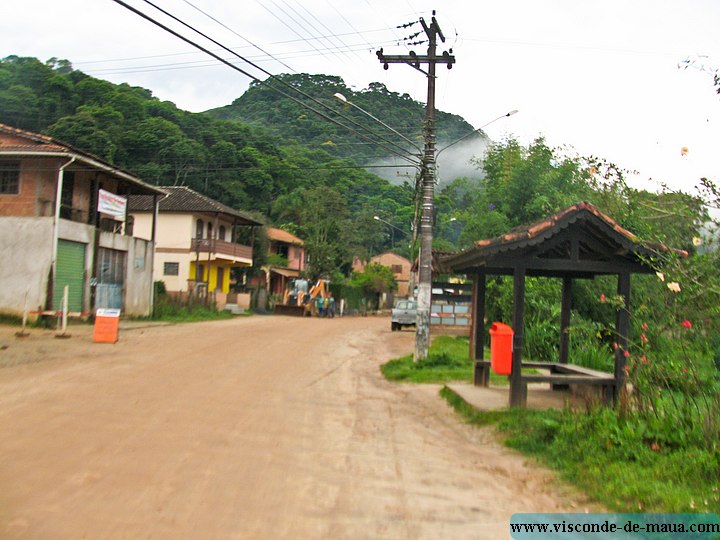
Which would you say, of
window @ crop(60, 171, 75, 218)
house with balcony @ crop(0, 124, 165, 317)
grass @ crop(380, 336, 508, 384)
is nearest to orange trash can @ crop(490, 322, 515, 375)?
grass @ crop(380, 336, 508, 384)

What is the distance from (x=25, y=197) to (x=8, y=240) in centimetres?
165

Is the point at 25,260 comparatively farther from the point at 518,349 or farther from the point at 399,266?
the point at 399,266

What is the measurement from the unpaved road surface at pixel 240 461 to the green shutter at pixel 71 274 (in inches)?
472

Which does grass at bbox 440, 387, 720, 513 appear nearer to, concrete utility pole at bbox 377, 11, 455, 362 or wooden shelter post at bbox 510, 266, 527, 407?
wooden shelter post at bbox 510, 266, 527, 407

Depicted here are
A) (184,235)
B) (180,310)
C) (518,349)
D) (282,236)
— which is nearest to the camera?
(518,349)

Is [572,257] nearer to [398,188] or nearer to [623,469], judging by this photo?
[623,469]

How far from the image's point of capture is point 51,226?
25812mm

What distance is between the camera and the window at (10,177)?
26422 mm

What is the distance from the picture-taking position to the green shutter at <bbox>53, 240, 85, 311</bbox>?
26453 mm

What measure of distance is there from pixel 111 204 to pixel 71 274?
3610 millimetres

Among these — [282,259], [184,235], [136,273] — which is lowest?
[136,273]

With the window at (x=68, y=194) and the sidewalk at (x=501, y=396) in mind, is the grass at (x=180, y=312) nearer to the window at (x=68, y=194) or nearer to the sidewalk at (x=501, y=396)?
the window at (x=68, y=194)

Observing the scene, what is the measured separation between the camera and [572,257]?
11.3 meters

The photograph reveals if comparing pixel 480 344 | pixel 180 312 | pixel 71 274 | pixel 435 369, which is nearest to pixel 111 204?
pixel 71 274
